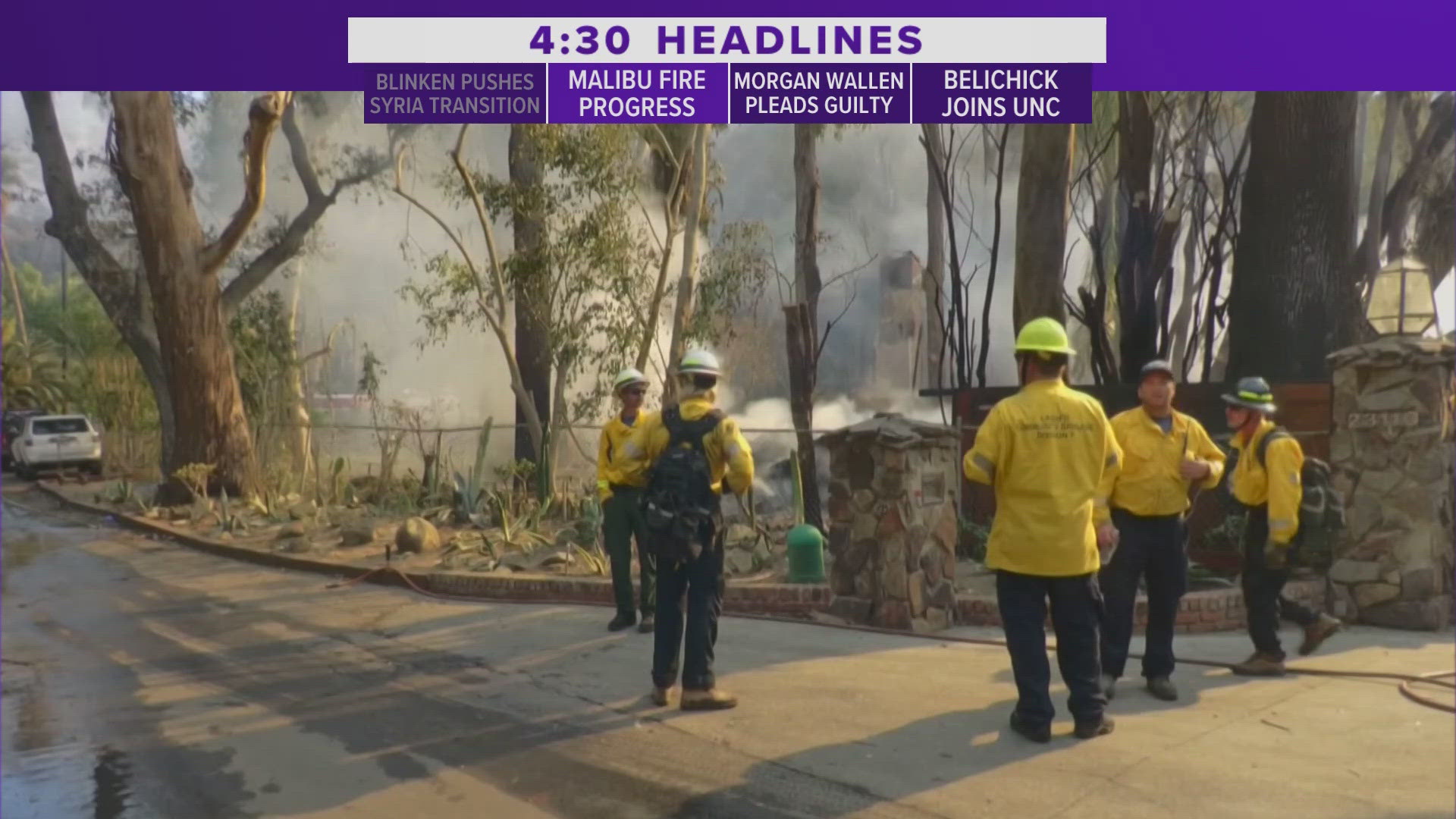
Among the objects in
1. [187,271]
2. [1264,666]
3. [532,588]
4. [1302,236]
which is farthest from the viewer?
[187,271]

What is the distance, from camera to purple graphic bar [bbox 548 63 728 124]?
265 inches

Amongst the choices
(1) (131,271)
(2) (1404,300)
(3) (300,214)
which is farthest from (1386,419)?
(3) (300,214)

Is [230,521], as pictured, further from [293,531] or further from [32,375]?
[32,375]

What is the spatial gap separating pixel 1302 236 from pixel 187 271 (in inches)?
586

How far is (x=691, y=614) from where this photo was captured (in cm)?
552

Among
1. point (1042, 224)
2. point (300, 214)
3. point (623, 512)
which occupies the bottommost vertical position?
point (623, 512)

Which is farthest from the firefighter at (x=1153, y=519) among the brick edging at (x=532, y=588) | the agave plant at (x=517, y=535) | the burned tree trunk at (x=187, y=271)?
the burned tree trunk at (x=187, y=271)

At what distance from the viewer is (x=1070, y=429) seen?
188 inches

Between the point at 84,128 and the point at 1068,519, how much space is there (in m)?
21.6

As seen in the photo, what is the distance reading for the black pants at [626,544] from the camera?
733cm

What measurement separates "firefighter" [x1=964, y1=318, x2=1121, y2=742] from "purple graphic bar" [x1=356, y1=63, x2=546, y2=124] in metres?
3.81

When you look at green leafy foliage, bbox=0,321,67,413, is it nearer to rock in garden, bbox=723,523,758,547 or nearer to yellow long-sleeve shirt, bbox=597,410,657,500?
rock in garden, bbox=723,523,758,547

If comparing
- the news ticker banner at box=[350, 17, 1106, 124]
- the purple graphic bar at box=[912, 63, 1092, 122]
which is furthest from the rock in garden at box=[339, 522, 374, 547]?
the purple graphic bar at box=[912, 63, 1092, 122]

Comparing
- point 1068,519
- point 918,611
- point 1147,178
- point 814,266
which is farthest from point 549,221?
point 1068,519
